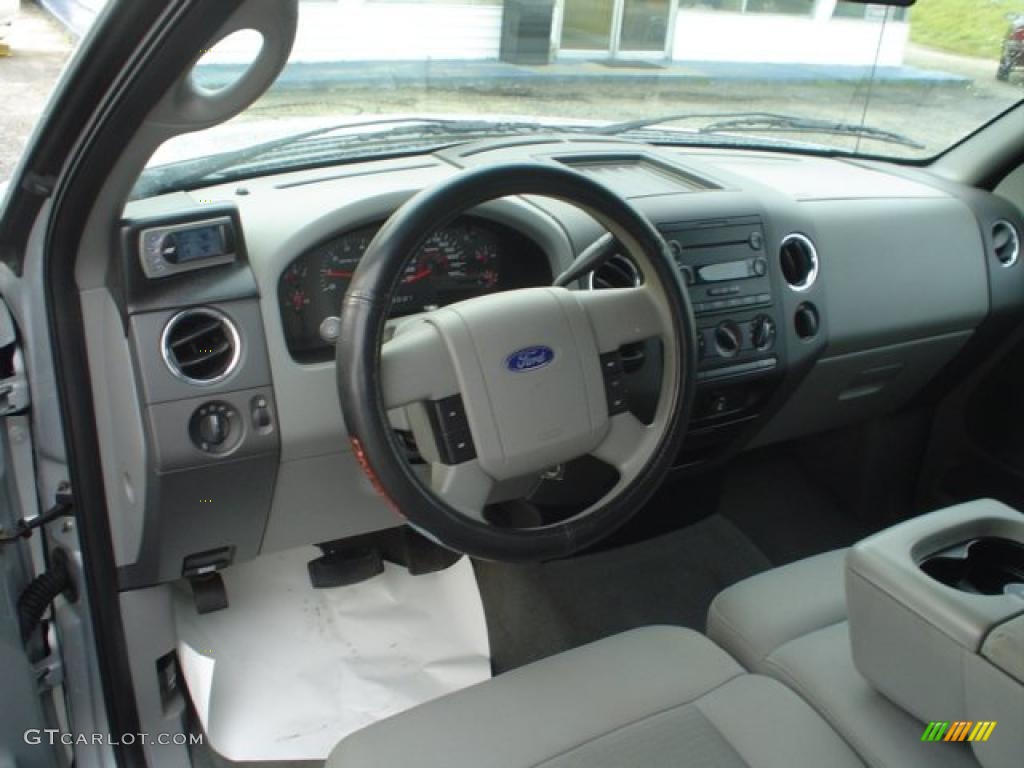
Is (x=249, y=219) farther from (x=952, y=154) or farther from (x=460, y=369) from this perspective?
(x=952, y=154)

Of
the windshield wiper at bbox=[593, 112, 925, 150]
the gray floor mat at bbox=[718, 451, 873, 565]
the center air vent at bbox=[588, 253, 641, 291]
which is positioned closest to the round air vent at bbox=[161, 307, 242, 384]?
the center air vent at bbox=[588, 253, 641, 291]

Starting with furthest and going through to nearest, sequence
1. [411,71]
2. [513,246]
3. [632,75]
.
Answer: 1. [632,75]
2. [411,71]
3. [513,246]

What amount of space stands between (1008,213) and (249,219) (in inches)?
77.9

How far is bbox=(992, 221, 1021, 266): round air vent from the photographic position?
8.01 feet

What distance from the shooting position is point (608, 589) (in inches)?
97.1

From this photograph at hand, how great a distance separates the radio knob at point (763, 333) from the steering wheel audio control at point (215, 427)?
1091 millimetres

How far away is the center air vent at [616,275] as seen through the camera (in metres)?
1.83

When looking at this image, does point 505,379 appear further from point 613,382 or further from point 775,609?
point 775,609

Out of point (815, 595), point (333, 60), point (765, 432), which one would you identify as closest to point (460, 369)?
point (815, 595)

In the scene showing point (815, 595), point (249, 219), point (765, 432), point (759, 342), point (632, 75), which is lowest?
point (765, 432)

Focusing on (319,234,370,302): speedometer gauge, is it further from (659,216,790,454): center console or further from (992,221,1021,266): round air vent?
(992,221,1021,266): round air vent

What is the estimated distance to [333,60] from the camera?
1825mm

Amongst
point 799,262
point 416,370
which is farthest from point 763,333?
point 416,370

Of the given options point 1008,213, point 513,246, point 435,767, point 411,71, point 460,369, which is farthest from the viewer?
point 1008,213
